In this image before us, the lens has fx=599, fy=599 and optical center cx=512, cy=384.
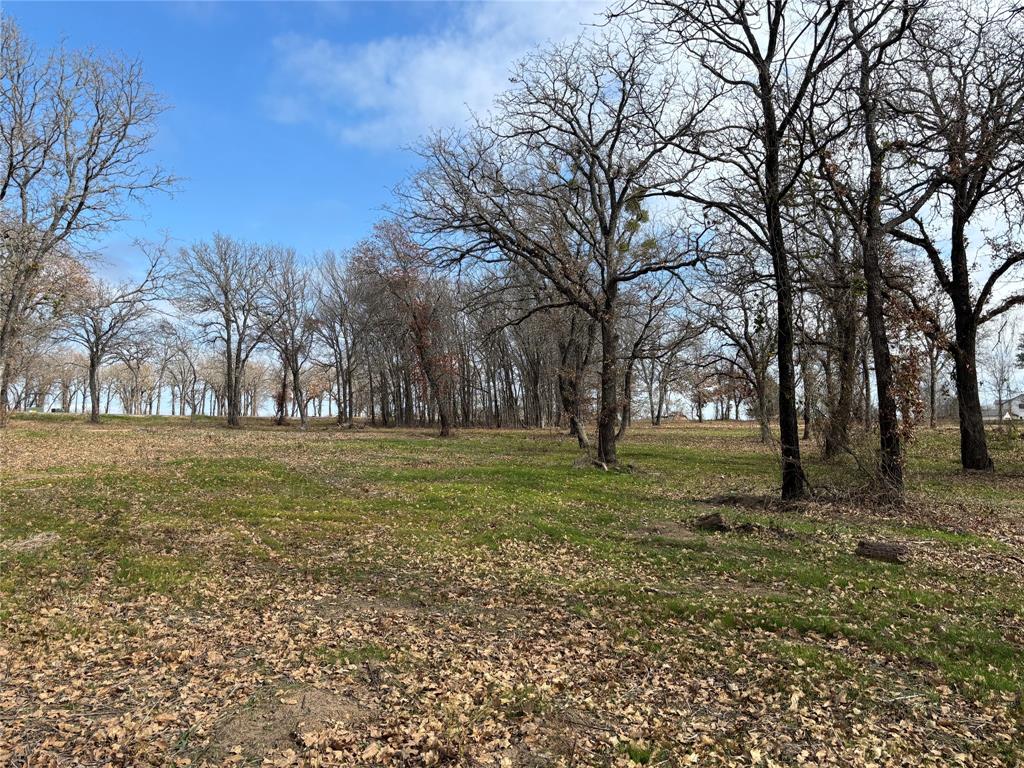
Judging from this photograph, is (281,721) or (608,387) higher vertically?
(608,387)

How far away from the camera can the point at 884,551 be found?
8664 mm

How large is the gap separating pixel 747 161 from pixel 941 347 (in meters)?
6.91

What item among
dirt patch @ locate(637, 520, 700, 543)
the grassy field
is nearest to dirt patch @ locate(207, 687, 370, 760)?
the grassy field

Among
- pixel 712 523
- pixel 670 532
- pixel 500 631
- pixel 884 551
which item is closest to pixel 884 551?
pixel 884 551

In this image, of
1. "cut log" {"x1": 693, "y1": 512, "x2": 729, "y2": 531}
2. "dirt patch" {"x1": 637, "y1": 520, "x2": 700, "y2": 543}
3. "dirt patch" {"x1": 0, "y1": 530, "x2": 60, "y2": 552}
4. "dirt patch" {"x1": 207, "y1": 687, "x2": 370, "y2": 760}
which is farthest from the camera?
"cut log" {"x1": 693, "y1": 512, "x2": 729, "y2": 531}

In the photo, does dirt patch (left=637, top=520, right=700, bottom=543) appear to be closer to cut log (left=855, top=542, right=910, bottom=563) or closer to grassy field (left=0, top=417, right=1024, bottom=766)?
grassy field (left=0, top=417, right=1024, bottom=766)

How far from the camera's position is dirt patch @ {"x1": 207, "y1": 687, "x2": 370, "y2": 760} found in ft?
13.7

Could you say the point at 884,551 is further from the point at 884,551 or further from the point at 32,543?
the point at 32,543

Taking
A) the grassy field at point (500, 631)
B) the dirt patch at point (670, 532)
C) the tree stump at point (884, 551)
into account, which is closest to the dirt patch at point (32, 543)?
the grassy field at point (500, 631)

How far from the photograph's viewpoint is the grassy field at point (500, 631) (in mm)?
4301

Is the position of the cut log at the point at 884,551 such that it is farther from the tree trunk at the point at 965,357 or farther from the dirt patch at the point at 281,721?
the tree trunk at the point at 965,357

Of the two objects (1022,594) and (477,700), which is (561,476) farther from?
(477,700)

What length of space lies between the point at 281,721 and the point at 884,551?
825cm

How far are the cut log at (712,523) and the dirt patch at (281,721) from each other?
7.51m
